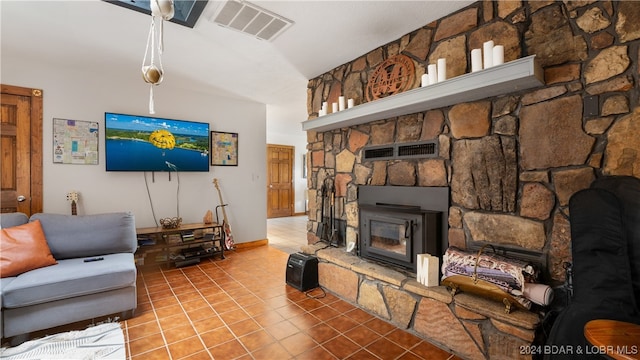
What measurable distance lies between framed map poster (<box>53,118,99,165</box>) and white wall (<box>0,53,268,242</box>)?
0.17 feet

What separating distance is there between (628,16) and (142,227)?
5.04 m

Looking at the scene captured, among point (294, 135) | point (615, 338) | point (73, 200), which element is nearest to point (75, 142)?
point (73, 200)

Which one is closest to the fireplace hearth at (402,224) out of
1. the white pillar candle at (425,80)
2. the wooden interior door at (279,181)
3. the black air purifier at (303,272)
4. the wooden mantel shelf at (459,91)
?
the black air purifier at (303,272)

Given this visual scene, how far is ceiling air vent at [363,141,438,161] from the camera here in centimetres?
239

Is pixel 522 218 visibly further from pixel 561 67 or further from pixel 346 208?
pixel 346 208

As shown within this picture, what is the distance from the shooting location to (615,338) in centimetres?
102

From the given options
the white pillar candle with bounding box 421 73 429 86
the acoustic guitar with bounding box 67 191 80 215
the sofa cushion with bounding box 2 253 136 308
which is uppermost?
the white pillar candle with bounding box 421 73 429 86

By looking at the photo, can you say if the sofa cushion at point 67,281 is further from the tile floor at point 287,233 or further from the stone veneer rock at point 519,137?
the tile floor at point 287,233

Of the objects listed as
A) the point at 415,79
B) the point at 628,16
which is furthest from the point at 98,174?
Answer: the point at 628,16

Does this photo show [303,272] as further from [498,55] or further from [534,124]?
[498,55]

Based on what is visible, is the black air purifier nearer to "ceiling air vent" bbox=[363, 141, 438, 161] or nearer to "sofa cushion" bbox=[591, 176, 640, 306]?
"ceiling air vent" bbox=[363, 141, 438, 161]

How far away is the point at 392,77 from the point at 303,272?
2.18 meters

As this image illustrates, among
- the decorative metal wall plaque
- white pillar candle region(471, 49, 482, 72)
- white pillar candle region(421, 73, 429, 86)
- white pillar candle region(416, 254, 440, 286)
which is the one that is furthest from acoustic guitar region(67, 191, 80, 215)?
white pillar candle region(471, 49, 482, 72)

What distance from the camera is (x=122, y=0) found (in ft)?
6.81
